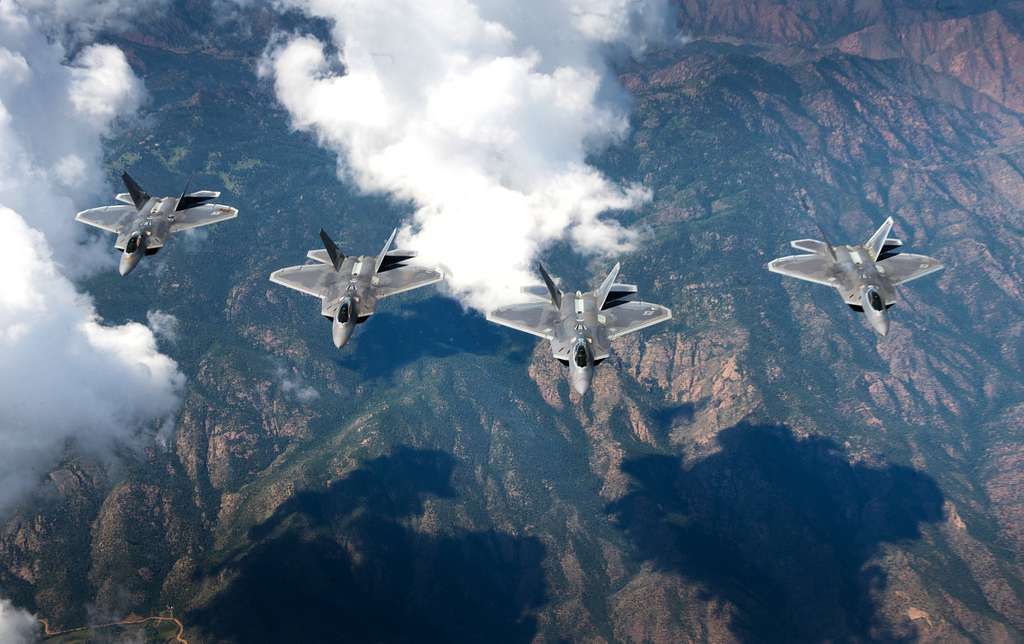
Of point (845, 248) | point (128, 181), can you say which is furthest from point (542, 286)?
point (128, 181)

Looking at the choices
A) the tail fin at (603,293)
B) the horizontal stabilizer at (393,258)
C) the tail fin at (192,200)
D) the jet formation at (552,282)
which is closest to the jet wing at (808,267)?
the jet formation at (552,282)

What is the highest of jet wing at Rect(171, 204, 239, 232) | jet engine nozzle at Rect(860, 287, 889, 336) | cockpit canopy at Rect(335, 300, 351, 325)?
jet wing at Rect(171, 204, 239, 232)

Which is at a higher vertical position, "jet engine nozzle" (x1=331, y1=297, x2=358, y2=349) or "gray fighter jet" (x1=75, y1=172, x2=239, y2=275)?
"gray fighter jet" (x1=75, y1=172, x2=239, y2=275)

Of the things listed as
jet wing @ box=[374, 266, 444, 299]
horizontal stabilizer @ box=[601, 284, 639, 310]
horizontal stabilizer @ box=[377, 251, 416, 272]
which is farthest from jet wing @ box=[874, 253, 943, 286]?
horizontal stabilizer @ box=[377, 251, 416, 272]

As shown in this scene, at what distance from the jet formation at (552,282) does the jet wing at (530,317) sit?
6.1 inches

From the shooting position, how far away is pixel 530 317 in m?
101

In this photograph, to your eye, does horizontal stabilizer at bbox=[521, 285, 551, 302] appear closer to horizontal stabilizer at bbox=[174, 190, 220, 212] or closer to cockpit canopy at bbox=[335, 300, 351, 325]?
cockpit canopy at bbox=[335, 300, 351, 325]

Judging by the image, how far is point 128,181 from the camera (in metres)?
107

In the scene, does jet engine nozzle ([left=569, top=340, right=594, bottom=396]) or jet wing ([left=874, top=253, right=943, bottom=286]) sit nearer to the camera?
jet engine nozzle ([left=569, top=340, right=594, bottom=396])

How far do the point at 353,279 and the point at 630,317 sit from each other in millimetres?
42813

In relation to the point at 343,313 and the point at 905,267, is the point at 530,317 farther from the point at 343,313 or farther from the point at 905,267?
the point at 905,267

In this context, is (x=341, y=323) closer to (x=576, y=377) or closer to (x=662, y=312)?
(x=576, y=377)

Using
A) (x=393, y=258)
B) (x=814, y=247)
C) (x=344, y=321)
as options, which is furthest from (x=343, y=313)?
(x=814, y=247)

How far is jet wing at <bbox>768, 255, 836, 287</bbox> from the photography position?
101000 millimetres
